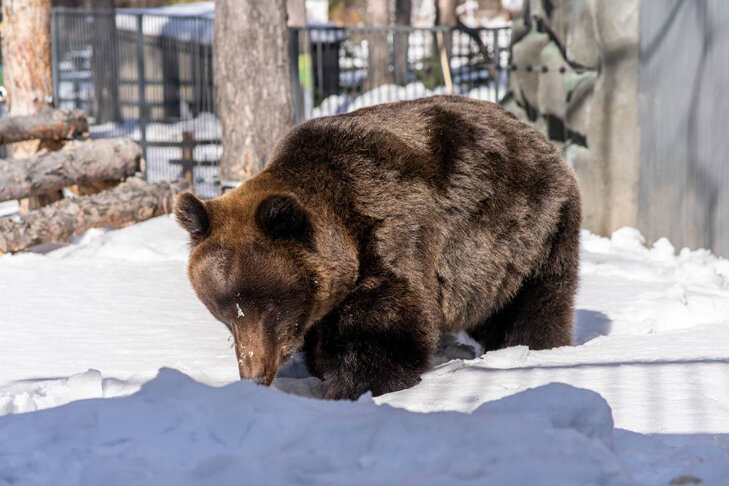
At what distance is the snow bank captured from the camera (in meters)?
2.44

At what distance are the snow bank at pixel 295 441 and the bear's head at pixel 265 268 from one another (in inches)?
27.9

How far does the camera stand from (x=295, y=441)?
268 centimetres

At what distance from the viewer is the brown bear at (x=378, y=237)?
3.75 metres

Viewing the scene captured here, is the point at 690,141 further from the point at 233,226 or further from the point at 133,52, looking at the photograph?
the point at 133,52

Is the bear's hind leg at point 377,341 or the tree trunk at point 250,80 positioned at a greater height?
the tree trunk at point 250,80

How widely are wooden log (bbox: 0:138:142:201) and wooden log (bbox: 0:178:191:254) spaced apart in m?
0.20

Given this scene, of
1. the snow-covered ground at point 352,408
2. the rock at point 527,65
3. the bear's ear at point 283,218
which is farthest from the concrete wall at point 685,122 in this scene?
the bear's ear at point 283,218

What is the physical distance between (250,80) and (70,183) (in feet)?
6.85

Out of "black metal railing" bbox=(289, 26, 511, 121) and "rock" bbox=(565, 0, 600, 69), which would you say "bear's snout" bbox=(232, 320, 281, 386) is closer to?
"rock" bbox=(565, 0, 600, 69)

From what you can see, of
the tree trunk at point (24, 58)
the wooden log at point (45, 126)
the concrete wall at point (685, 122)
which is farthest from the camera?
the tree trunk at point (24, 58)

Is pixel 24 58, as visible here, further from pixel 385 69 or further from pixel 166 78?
pixel 385 69

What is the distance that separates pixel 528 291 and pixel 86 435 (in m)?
2.80

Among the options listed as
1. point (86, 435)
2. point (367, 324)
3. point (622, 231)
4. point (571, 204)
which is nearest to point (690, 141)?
point (622, 231)

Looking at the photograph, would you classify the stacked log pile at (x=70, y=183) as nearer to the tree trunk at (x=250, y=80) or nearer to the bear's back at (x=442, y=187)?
the tree trunk at (x=250, y=80)
